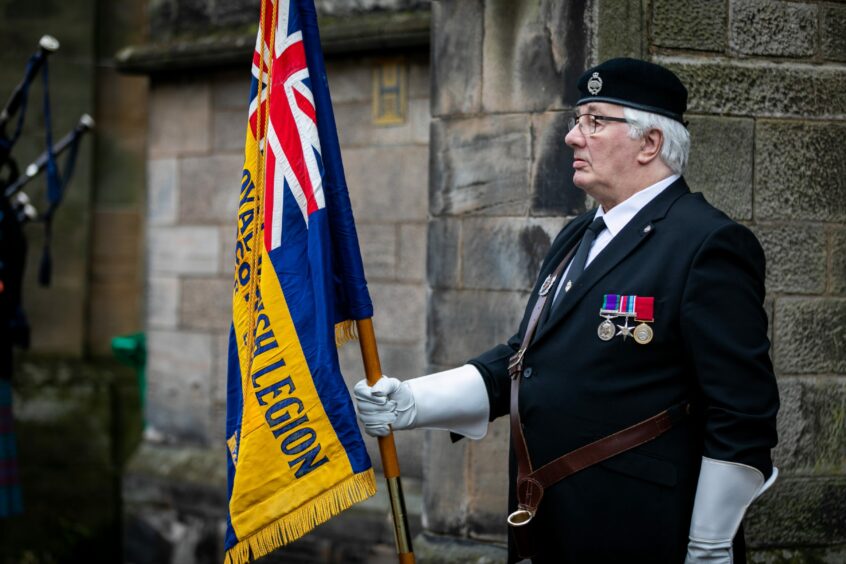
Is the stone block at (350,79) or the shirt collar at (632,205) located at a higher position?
the stone block at (350,79)

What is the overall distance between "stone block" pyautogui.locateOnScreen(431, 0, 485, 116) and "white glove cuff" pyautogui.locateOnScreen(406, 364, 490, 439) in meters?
1.49

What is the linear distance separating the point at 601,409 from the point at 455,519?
1790 millimetres

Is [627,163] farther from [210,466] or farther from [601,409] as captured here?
[210,466]

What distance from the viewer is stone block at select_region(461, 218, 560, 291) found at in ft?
13.7

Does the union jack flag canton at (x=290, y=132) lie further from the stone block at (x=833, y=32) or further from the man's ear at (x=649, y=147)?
the stone block at (x=833, y=32)

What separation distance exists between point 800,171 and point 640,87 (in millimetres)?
1381

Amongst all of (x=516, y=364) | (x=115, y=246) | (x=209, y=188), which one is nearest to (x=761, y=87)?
(x=516, y=364)

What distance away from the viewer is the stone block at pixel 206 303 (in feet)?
19.4

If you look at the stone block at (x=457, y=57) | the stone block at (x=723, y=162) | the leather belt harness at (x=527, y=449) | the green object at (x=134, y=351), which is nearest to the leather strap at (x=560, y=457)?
the leather belt harness at (x=527, y=449)

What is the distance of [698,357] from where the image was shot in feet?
8.45

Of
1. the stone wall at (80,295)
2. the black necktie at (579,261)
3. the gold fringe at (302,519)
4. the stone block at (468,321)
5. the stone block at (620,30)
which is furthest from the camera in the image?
the stone wall at (80,295)

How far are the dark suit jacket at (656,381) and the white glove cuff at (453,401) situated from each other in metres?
0.20

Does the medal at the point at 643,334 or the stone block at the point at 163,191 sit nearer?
the medal at the point at 643,334

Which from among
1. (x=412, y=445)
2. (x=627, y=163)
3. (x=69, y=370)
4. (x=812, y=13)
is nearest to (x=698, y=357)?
(x=627, y=163)
